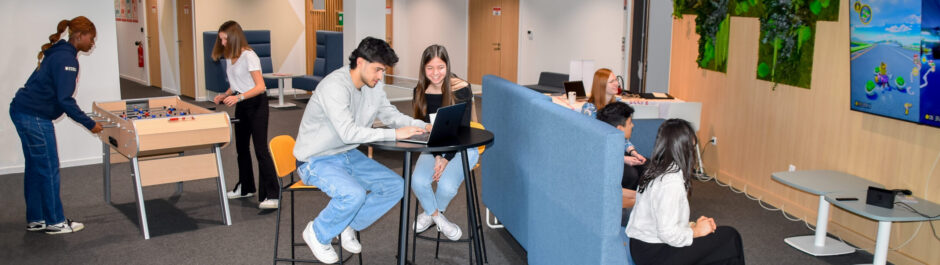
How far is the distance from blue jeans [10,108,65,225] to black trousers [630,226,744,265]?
3.78 meters

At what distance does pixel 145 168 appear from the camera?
501 cm

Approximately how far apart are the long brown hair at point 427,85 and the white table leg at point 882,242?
2.55 metres

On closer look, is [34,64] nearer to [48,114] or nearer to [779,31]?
[48,114]

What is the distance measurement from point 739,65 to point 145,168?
15.1 feet

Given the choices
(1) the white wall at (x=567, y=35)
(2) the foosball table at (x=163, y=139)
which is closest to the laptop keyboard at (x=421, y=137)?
(2) the foosball table at (x=163, y=139)

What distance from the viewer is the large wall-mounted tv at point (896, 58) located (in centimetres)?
412

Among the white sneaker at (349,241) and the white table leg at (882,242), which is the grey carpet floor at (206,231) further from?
the white sneaker at (349,241)

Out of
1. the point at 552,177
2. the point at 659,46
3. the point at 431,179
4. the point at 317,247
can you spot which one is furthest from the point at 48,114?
the point at 659,46

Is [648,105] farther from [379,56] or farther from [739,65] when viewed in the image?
[379,56]

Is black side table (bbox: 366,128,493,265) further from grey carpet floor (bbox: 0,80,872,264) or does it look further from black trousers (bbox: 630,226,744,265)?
grey carpet floor (bbox: 0,80,872,264)

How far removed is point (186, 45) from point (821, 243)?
9890 millimetres

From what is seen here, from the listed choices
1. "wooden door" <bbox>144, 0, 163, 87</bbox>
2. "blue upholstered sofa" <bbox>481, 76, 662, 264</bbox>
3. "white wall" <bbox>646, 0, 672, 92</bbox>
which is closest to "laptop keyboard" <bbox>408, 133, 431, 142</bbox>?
"blue upholstered sofa" <bbox>481, 76, 662, 264</bbox>

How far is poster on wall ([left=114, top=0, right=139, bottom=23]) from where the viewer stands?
13211 millimetres

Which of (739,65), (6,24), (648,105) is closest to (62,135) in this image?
(6,24)
